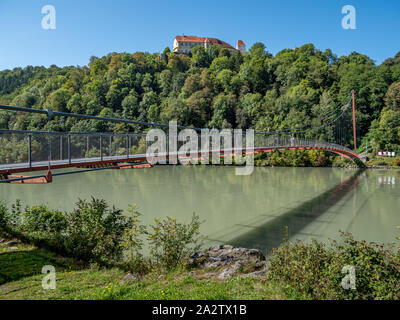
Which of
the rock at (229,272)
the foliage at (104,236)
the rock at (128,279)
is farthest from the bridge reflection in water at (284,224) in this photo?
the rock at (128,279)

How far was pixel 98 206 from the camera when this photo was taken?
486 centimetres

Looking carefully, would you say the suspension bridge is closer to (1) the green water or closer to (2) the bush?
(1) the green water

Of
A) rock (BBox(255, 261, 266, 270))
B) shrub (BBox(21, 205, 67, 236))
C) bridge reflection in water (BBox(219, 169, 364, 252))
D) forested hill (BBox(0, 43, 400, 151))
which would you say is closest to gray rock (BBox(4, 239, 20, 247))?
shrub (BBox(21, 205, 67, 236))

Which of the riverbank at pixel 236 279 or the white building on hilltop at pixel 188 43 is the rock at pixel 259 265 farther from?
the white building on hilltop at pixel 188 43

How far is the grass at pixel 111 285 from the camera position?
97.7 inches

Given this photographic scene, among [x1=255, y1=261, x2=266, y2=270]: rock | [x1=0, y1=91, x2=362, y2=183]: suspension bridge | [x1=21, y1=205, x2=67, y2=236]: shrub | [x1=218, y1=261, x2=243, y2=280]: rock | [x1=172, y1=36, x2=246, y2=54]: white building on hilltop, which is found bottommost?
[x1=255, y1=261, x2=266, y2=270]: rock

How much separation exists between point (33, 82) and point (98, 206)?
44.8 metres

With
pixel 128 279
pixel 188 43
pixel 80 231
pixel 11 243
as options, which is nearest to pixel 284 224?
pixel 80 231

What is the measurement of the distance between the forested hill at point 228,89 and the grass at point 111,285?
2011cm

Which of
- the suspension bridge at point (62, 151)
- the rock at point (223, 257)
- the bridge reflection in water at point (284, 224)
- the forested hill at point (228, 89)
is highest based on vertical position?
the forested hill at point (228, 89)

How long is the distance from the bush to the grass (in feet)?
0.60

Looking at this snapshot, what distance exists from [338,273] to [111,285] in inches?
84.8

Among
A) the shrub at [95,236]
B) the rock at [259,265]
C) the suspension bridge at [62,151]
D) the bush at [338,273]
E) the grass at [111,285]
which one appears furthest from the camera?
the shrub at [95,236]

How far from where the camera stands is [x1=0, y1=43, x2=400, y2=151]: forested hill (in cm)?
2917
